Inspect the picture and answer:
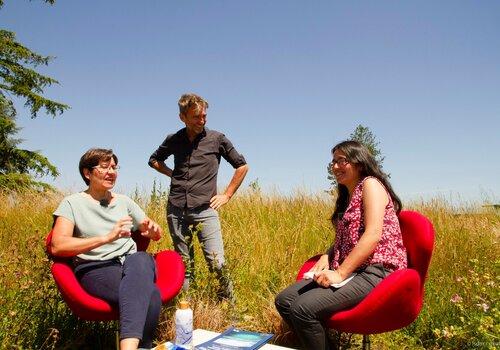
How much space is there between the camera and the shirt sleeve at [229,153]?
377 centimetres

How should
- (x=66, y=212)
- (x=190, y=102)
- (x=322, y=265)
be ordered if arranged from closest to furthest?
(x=66, y=212)
(x=322, y=265)
(x=190, y=102)

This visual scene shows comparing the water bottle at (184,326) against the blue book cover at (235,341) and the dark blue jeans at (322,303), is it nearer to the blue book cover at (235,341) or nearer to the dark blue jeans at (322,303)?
the blue book cover at (235,341)

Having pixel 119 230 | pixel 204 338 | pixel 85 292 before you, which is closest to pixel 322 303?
pixel 204 338

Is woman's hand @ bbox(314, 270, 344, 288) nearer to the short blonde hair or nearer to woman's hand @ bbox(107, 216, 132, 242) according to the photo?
woman's hand @ bbox(107, 216, 132, 242)

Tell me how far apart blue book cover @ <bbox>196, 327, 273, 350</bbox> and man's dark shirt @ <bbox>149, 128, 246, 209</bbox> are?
1412mm

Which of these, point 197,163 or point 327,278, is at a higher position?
point 197,163

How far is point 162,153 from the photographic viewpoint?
3963mm

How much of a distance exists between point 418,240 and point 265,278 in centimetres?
169

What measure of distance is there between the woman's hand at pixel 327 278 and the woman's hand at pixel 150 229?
3.87 feet

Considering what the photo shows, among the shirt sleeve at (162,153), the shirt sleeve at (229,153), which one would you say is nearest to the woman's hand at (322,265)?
the shirt sleeve at (229,153)

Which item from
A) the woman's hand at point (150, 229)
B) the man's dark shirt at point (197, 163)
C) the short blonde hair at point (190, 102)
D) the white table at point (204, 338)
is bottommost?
the white table at point (204, 338)

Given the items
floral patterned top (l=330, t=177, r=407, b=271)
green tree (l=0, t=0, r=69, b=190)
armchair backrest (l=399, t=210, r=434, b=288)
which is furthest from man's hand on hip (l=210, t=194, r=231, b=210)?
green tree (l=0, t=0, r=69, b=190)

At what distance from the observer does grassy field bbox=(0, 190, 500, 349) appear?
112 inches

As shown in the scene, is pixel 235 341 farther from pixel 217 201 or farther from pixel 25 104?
pixel 25 104
